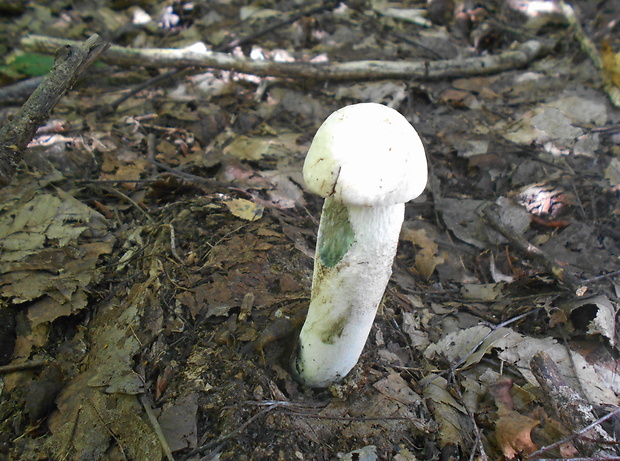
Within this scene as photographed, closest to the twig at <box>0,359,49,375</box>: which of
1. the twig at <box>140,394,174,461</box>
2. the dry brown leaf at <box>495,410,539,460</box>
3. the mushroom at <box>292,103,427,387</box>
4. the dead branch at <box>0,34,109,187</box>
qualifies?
the twig at <box>140,394,174,461</box>

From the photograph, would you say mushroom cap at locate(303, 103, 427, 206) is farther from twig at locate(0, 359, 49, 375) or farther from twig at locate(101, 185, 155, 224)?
twig at locate(101, 185, 155, 224)

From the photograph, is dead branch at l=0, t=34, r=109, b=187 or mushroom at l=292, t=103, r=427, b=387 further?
dead branch at l=0, t=34, r=109, b=187

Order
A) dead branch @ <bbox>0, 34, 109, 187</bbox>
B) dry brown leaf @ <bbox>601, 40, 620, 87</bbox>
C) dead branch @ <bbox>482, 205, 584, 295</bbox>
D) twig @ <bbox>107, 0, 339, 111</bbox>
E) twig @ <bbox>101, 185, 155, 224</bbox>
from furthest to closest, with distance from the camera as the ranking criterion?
twig @ <bbox>107, 0, 339, 111</bbox>, dry brown leaf @ <bbox>601, 40, 620, 87</bbox>, twig @ <bbox>101, 185, 155, 224</bbox>, dead branch @ <bbox>482, 205, 584, 295</bbox>, dead branch @ <bbox>0, 34, 109, 187</bbox>

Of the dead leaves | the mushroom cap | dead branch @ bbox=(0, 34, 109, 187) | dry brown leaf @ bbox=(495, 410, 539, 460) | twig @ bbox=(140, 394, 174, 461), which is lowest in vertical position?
dry brown leaf @ bbox=(495, 410, 539, 460)

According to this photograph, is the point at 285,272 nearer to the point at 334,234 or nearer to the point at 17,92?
the point at 334,234

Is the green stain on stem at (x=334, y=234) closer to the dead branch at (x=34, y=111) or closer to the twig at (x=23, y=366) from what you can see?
the twig at (x=23, y=366)

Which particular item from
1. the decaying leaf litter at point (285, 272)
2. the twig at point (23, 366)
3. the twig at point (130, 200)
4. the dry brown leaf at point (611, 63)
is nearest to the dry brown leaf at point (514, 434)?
the decaying leaf litter at point (285, 272)
